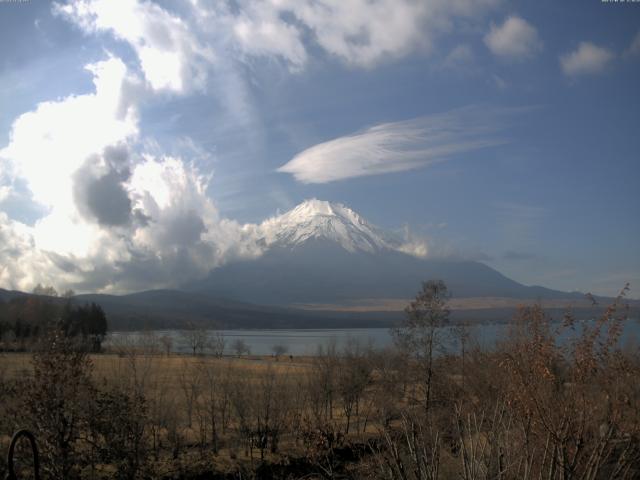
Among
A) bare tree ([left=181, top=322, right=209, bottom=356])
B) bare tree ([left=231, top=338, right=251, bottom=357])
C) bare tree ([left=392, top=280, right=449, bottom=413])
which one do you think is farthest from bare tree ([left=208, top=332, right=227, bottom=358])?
bare tree ([left=392, top=280, right=449, bottom=413])

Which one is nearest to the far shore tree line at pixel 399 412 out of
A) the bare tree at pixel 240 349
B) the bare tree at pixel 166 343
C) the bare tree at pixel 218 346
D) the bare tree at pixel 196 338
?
the bare tree at pixel 218 346

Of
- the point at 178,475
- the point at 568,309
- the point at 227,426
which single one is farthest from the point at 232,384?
the point at 568,309

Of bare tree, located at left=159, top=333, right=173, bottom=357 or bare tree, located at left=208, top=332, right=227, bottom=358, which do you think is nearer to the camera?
bare tree, located at left=208, top=332, right=227, bottom=358

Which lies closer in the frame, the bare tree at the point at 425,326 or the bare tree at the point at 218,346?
the bare tree at the point at 425,326

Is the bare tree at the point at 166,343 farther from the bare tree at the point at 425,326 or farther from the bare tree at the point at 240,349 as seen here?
the bare tree at the point at 425,326

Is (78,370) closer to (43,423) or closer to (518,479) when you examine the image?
(43,423)

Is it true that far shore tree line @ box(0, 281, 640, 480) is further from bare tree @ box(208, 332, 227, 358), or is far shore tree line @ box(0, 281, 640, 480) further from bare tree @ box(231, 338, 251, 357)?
bare tree @ box(231, 338, 251, 357)

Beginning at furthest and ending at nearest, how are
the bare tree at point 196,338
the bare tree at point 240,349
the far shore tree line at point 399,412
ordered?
1. the bare tree at point 240,349
2. the bare tree at point 196,338
3. the far shore tree line at point 399,412

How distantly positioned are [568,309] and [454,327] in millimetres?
29616

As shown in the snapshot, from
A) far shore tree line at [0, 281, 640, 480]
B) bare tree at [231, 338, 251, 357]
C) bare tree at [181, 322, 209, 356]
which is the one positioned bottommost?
bare tree at [231, 338, 251, 357]

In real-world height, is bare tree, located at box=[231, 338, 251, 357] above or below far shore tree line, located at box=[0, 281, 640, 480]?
below

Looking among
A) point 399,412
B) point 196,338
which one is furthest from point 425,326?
point 196,338

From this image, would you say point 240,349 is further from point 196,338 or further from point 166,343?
point 166,343

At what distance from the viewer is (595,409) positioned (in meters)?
9.28
